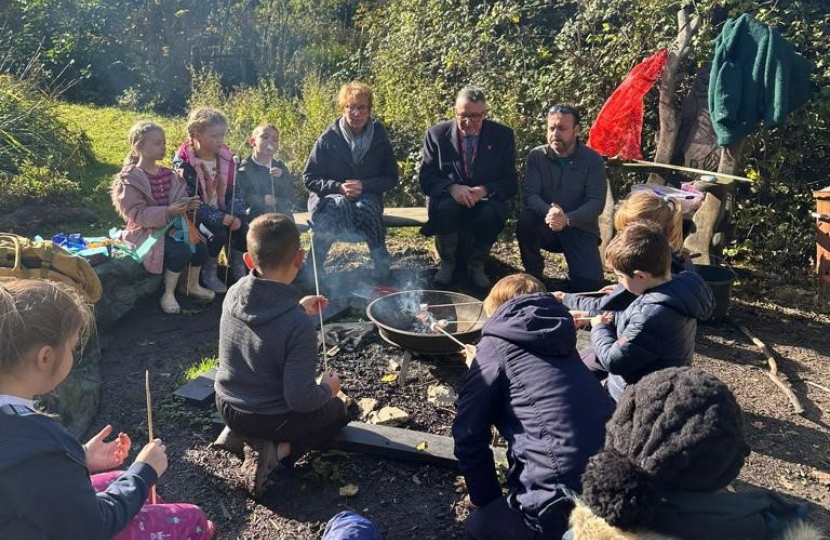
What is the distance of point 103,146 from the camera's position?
1028 centimetres

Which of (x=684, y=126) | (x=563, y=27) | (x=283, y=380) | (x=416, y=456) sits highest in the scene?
(x=563, y=27)

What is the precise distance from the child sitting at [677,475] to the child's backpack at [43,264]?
3262 mm

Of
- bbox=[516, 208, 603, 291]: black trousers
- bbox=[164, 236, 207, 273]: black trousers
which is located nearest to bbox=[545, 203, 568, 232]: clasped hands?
bbox=[516, 208, 603, 291]: black trousers

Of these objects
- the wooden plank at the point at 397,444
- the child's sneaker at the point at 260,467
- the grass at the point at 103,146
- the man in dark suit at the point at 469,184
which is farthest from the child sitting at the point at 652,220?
the grass at the point at 103,146

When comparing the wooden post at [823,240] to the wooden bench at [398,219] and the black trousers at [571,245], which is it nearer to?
the black trousers at [571,245]

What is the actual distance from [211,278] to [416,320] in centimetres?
227

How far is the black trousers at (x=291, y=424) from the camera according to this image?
3334 mm

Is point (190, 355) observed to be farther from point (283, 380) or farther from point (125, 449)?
point (125, 449)

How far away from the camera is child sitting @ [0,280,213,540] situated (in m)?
1.85

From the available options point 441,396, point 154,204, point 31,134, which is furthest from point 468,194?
point 31,134

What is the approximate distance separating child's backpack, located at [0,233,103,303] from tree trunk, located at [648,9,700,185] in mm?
5390

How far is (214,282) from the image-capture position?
6020mm

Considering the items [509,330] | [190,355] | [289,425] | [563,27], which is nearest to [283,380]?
[289,425]

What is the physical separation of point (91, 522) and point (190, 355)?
9.92ft
